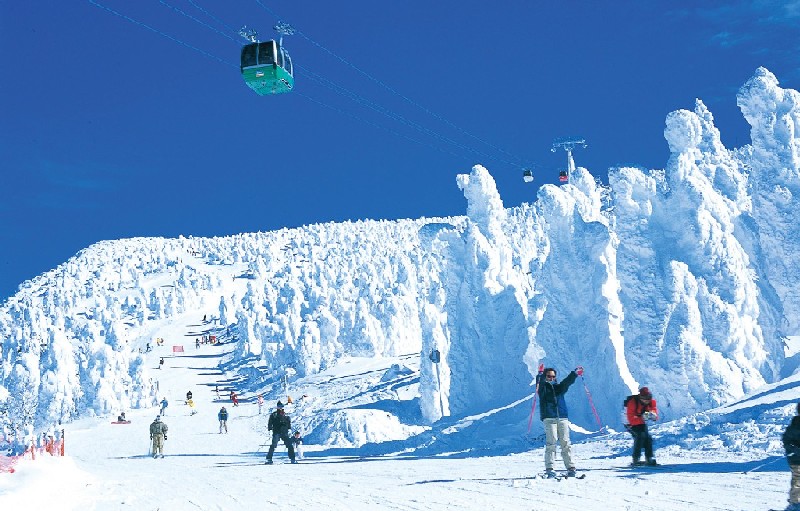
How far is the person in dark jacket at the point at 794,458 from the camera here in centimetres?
778

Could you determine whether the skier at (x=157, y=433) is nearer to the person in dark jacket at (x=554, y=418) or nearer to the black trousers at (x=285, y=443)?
the black trousers at (x=285, y=443)

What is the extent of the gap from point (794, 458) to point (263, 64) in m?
15.9

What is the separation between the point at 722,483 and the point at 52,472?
11669 mm

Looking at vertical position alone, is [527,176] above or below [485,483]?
above

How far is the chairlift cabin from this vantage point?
64.5ft

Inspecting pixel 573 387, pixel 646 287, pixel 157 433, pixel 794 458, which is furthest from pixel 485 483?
pixel 573 387

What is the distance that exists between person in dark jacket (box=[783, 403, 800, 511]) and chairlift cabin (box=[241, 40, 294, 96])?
50.7ft

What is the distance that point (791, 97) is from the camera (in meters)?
36.5

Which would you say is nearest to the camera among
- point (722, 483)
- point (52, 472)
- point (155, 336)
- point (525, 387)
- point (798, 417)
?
point (798, 417)

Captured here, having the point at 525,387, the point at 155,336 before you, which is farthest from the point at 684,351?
the point at 155,336

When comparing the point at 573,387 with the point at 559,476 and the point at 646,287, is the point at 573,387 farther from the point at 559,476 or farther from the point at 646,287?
the point at 559,476

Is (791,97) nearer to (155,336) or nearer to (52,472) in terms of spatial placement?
(52,472)

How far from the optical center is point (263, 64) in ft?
64.5

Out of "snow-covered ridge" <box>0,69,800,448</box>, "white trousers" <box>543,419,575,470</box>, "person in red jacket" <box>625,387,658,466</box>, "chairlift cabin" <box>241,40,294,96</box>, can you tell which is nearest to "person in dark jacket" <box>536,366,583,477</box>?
"white trousers" <box>543,419,575,470</box>
